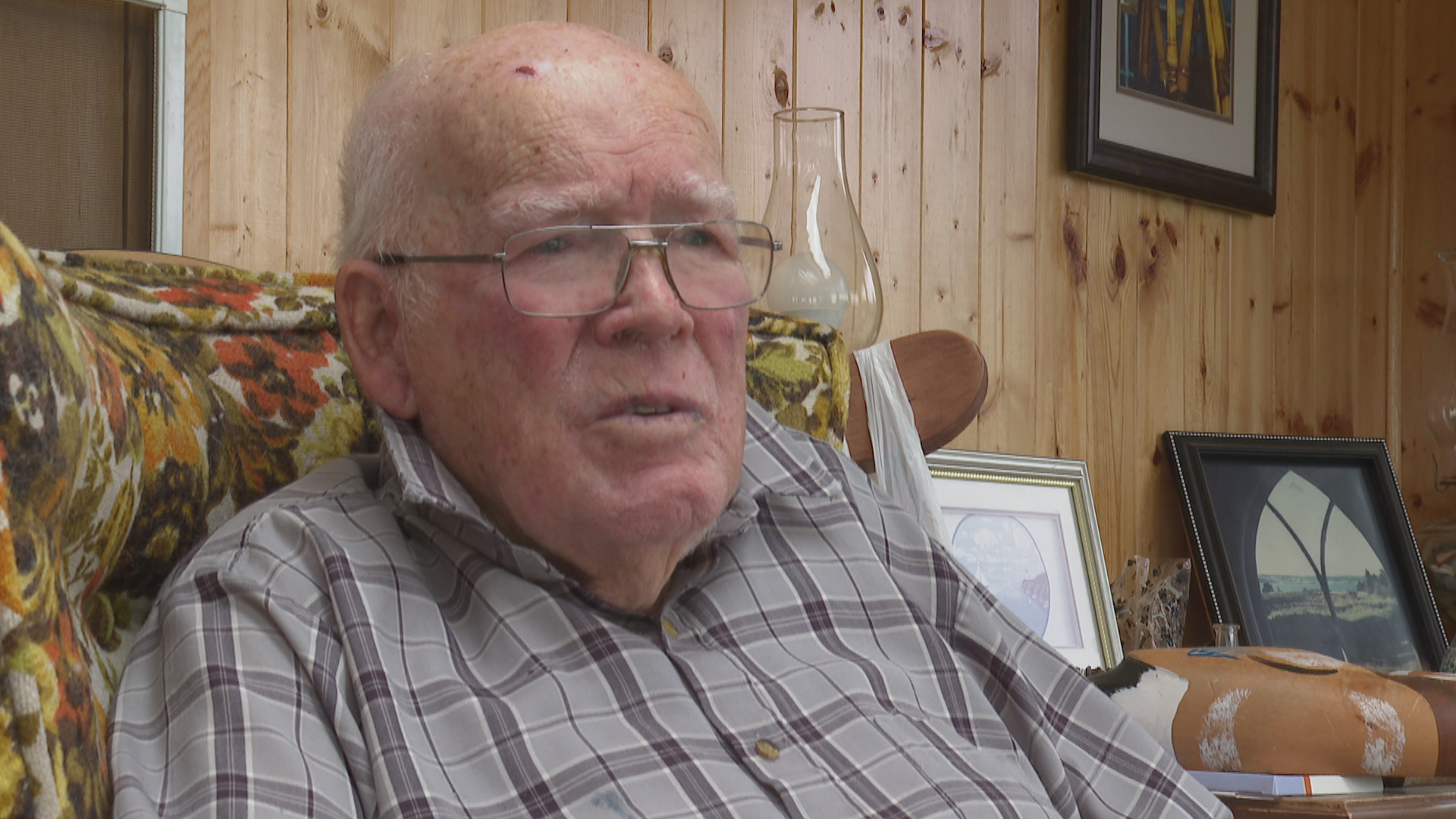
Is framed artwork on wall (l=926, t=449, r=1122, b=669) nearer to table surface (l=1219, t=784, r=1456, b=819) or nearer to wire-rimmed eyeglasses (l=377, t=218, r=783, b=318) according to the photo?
table surface (l=1219, t=784, r=1456, b=819)

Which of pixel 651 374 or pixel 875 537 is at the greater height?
pixel 651 374

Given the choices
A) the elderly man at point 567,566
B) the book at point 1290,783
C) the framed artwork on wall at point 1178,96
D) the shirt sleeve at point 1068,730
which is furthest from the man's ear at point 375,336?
the framed artwork on wall at point 1178,96

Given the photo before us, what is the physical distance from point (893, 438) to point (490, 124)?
2.19ft

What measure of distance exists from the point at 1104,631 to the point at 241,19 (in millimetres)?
1507

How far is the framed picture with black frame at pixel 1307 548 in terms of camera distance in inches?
92.2

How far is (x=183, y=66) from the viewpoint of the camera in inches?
53.8

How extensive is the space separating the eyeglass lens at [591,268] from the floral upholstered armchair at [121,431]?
232 mm

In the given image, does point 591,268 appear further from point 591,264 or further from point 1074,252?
point 1074,252

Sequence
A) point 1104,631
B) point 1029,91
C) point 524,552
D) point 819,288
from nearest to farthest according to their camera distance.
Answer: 1. point 524,552
2. point 819,288
3. point 1104,631
4. point 1029,91

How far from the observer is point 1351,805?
114 cm

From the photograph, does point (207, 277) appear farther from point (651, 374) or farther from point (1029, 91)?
point (1029, 91)

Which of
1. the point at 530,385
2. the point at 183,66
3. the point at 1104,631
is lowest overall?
the point at 1104,631

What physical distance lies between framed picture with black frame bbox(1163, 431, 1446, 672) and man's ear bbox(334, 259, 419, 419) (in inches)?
67.8

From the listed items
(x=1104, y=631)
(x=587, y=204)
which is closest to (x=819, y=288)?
(x=587, y=204)
